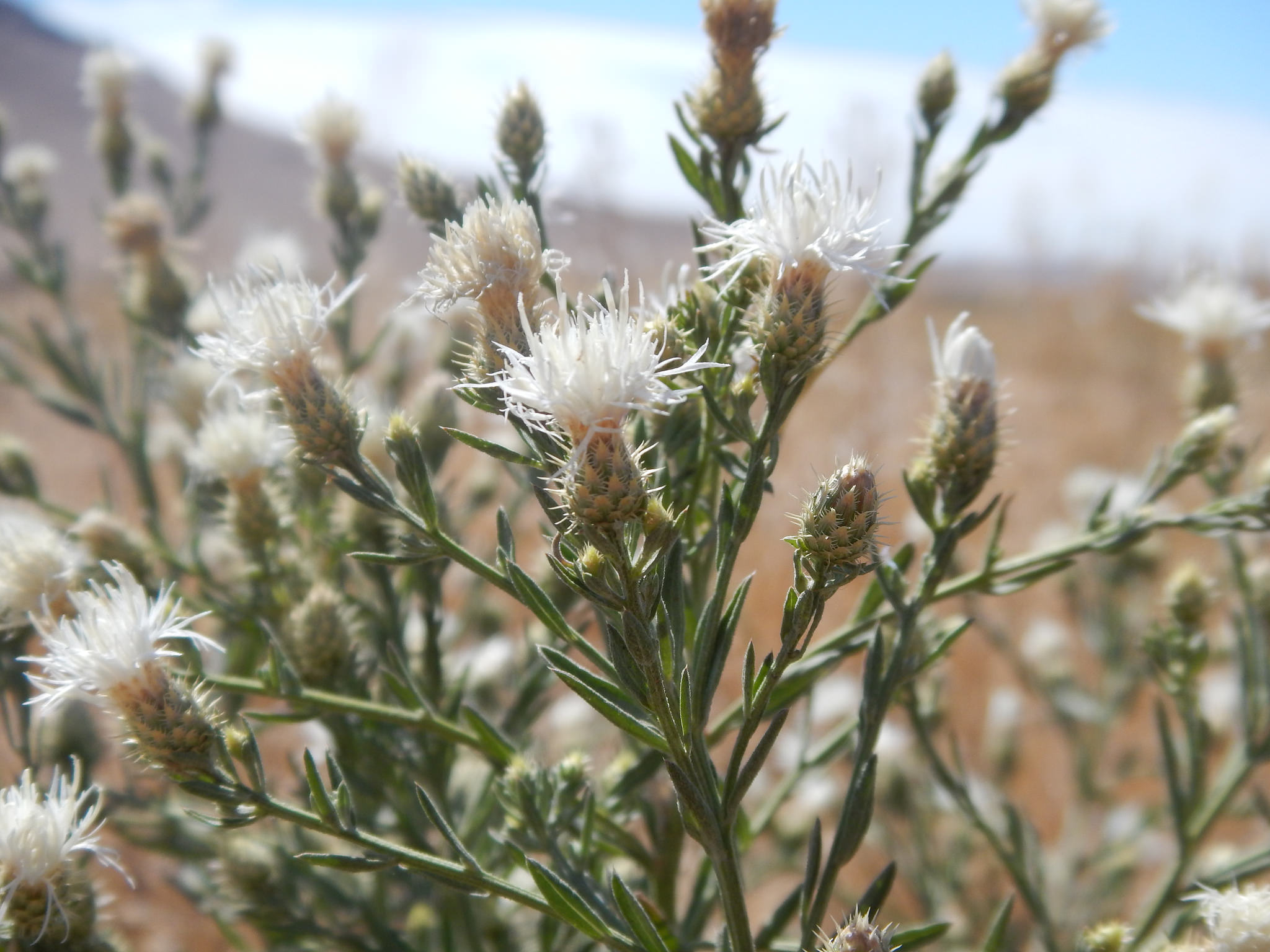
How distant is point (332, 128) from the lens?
198 centimetres

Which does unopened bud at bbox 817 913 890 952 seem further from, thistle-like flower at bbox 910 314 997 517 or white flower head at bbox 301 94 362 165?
white flower head at bbox 301 94 362 165

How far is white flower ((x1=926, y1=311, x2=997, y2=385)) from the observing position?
126cm

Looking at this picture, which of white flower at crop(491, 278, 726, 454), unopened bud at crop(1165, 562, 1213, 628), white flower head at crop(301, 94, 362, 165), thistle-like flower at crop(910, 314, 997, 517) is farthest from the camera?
white flower head at crop(301, 94, 362, 165)

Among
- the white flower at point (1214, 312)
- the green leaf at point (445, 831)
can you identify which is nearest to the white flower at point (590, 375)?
the green leaf at point (445, 831)

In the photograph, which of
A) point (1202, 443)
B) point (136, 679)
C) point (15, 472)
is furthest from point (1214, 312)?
point (15, 472)

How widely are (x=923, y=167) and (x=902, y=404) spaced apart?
7.03 meters

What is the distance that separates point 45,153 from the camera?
116 inches

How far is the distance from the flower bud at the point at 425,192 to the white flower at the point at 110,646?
2.20ft

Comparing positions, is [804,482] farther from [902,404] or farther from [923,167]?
[923,167]

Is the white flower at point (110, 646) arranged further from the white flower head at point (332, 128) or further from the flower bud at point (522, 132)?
the white flower head at point (332, 128)

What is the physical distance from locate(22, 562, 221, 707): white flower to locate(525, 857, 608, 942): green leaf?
431mm

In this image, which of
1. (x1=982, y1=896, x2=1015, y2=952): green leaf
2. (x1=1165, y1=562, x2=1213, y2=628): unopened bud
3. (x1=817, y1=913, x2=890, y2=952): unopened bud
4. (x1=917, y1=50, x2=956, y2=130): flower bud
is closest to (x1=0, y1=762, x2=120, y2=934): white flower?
(x1=817, y1=913, x2=890, y2=952): unopened bud

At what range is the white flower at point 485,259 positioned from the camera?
1.02 meters

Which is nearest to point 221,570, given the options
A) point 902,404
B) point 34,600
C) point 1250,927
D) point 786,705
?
point 34,600
